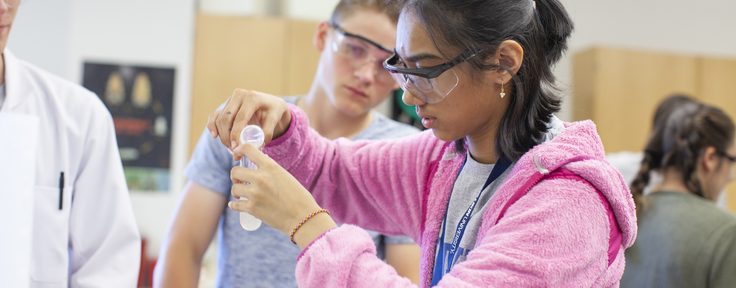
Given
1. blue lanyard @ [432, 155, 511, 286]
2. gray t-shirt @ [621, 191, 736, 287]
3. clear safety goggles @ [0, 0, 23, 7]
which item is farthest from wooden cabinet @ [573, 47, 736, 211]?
clear safety goggles @ [0, 0, 23, 7]

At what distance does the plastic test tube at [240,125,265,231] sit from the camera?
848 millimetres

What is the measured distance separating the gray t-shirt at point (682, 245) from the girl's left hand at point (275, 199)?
1.46 meters

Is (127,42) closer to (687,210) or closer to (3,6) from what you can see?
(3,6)

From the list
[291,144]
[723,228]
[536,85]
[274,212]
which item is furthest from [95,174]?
[723,228]

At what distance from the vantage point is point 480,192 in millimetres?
906

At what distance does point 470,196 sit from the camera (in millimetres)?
948

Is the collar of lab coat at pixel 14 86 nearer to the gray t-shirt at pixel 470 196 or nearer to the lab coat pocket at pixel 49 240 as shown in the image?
the lab coat pocket at pixel 49 240

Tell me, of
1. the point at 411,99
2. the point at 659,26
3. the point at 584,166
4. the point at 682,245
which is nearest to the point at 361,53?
the point at 411,99

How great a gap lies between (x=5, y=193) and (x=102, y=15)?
10.5 feet

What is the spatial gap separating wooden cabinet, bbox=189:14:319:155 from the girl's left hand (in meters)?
2.44

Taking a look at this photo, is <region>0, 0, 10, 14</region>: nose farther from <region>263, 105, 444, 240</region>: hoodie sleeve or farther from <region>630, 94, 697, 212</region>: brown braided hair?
<region>630, 94, 697, 212</region>: brown braided hair

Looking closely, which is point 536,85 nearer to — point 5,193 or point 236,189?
point 236,189

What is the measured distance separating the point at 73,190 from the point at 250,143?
0.59m

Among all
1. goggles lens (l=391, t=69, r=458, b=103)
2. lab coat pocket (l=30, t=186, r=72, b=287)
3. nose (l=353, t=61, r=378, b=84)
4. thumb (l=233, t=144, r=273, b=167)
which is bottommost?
lab coat pocket (l=30, t=186, r=72, b=287)
